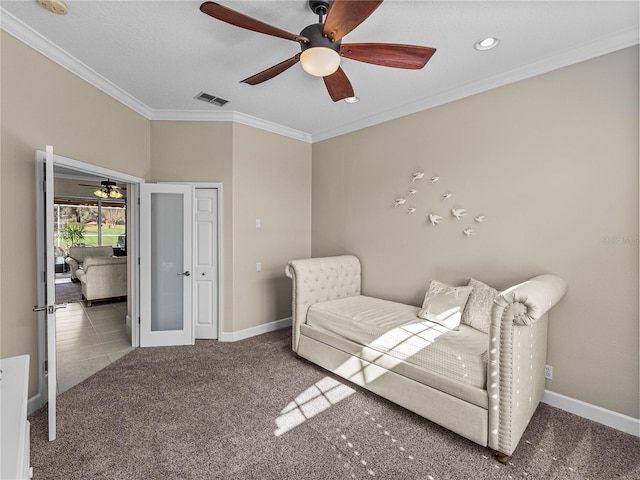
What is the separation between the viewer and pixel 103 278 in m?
5.88

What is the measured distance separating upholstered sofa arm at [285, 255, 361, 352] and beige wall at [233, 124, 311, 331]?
2.59 feet

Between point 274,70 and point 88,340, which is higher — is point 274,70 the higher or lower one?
the higher one

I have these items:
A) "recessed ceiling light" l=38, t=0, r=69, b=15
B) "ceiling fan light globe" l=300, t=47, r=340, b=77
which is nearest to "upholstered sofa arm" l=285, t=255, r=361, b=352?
"ceiling fan light globe" l=300, t=47, r=340, b=77

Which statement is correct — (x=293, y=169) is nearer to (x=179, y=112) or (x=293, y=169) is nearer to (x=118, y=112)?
(x=179, y=112)

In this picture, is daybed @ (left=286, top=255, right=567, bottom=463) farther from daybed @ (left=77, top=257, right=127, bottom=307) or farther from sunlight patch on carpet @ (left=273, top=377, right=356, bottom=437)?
daybed @ (left=77, top=257, right=127, bottom=307)

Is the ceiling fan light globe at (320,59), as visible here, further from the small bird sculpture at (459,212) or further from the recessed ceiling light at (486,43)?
the small bird sculpture at (459,212)

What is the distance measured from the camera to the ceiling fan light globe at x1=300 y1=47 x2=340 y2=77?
72.0 inches

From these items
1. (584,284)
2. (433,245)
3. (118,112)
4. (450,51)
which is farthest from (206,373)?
(450,51)

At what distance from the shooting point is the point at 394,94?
332 centimetres

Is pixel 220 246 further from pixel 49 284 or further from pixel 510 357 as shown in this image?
pixel 510 357

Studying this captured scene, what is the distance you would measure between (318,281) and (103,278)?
466 centimetres

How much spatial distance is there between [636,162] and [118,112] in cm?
468

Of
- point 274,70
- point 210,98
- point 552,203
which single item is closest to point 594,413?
point 552,203

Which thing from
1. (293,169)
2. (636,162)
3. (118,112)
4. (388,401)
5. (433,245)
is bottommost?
(388,401)
